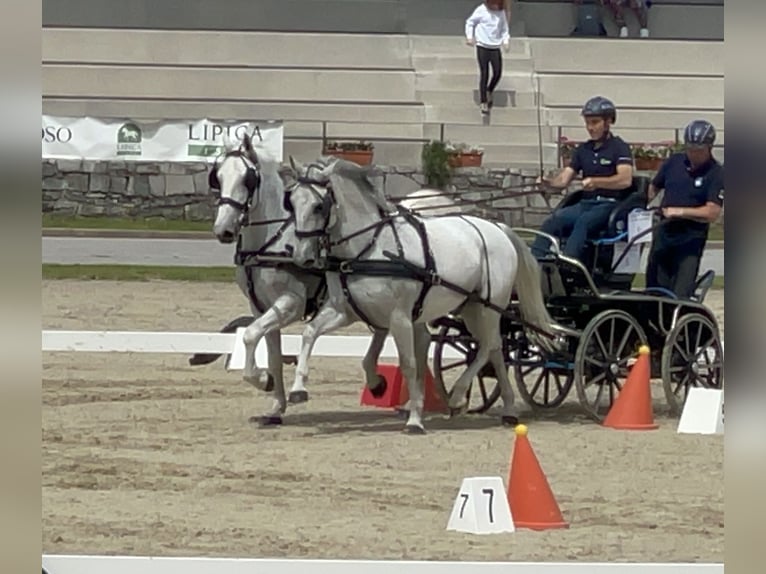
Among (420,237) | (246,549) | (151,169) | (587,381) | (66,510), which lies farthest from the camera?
(151,169)

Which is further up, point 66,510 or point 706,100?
point 706,100

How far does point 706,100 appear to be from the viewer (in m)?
25.3

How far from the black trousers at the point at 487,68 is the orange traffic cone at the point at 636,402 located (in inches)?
621

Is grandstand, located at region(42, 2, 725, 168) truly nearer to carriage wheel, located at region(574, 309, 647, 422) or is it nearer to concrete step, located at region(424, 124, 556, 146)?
concrete step, located at region(424, 124, 556, 146)

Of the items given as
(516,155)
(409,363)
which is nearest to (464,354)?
(409,363)

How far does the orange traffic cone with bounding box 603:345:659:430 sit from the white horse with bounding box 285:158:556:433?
469 millimetres

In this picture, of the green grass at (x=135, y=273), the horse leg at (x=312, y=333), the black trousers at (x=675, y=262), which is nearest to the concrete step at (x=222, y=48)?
the green grass at (x=135, y=273)

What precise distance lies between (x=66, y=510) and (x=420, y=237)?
8.90ft

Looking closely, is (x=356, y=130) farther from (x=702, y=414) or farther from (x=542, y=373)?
(x=702, y=414)

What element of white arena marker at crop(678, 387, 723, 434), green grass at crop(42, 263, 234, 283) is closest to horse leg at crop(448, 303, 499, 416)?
white arena marker at crop(678, 387, 723, 434)

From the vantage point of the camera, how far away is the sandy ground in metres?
5.68

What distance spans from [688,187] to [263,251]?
2.39 metres
